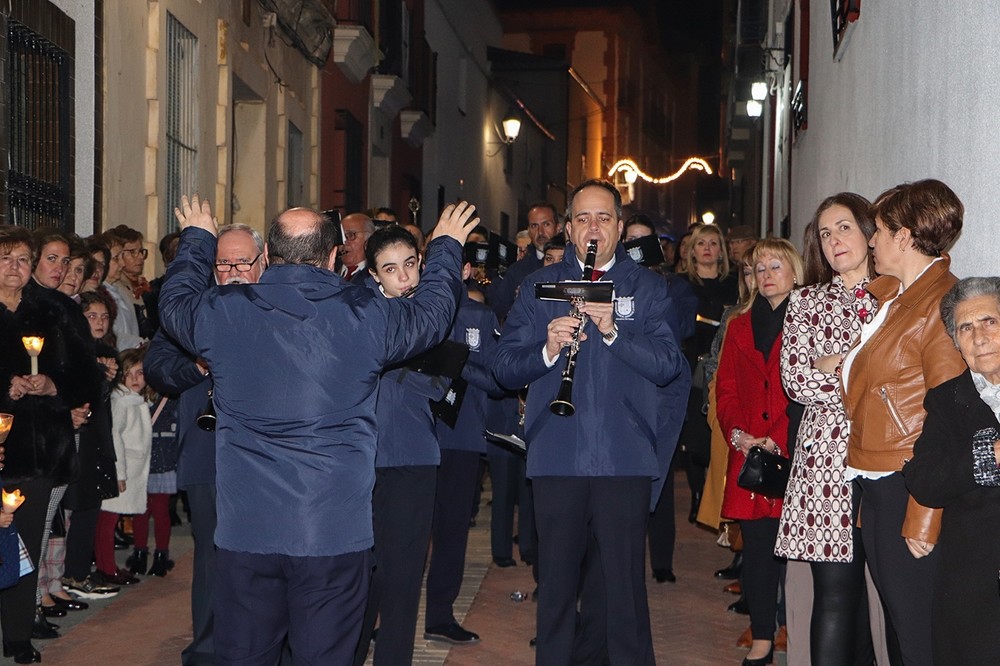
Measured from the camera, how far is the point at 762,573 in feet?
23.2

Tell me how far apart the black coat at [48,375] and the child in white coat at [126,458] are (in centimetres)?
156

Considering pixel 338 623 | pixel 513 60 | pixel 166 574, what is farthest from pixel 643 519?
pixel 513 60

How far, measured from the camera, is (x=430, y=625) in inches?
307

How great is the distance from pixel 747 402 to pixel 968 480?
285cm

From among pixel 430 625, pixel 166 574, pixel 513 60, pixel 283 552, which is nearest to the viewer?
pixel 283 552

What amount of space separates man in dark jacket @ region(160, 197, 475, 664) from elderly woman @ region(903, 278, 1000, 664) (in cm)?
179

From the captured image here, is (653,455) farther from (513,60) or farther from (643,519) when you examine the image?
(513,60)

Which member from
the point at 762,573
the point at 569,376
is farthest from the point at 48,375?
the point at 762,573

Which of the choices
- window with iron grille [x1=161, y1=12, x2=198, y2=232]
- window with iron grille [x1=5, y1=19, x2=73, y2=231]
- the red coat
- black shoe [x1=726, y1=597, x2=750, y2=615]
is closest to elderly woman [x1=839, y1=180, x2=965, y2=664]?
the red coat

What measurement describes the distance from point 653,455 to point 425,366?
1246 mm

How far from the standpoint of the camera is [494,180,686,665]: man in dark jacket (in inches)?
229

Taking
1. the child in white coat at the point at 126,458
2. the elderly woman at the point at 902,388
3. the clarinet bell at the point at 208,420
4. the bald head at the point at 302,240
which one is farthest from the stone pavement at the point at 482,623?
the bald head at the point at 302,240

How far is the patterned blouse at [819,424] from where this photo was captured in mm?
5508

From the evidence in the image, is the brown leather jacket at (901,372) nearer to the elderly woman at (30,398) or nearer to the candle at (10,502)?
the candle at (10,502)
